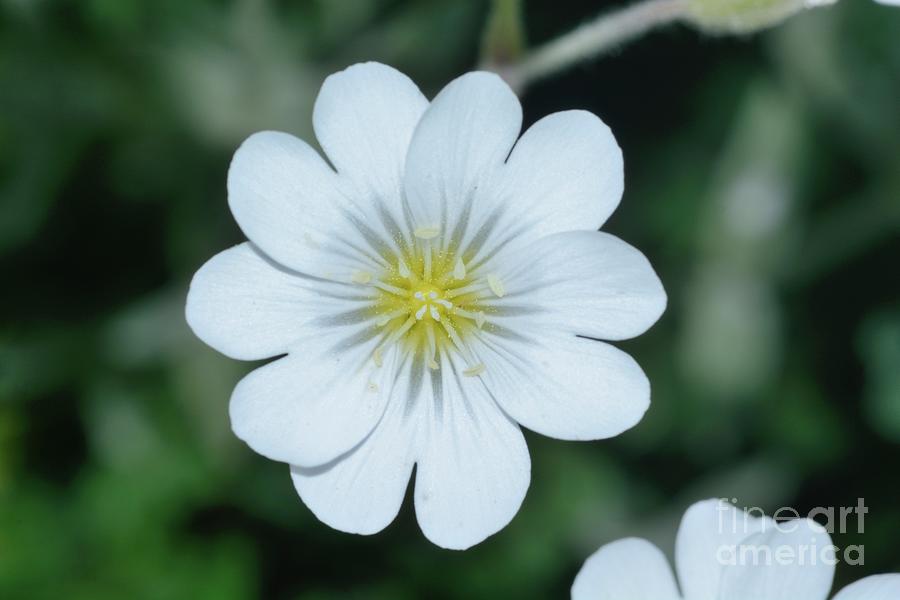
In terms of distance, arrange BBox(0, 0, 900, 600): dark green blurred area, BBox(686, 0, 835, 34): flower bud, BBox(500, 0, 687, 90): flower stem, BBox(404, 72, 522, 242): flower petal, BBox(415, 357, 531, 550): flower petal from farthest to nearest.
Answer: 1. BBox(0, 0, 900, 600): dark green blurred area
2. BBox(500, 0, 687, 90): flower stem
3. BBox(686, 0, 835, 34): flower bud
4. BBox(415, 357, 531, 550): flower petal
5. BBox(404, 72, 522, 242): flower petal

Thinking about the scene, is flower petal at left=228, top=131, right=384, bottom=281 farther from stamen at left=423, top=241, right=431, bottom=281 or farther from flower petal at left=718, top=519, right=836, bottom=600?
flower petal at left=718, top=519, right=836, bottom=600

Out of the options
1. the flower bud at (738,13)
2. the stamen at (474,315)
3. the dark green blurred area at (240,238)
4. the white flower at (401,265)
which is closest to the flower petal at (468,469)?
the white flower at (401,265)

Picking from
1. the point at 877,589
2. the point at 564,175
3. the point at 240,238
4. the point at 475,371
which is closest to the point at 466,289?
the point at 475,371

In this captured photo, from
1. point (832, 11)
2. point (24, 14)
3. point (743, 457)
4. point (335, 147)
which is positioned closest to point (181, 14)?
point (24, 14)

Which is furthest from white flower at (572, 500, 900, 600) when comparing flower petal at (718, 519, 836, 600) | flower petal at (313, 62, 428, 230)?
flower petal at (313, 62, 428, 230)

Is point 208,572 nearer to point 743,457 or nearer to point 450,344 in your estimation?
point 450,344

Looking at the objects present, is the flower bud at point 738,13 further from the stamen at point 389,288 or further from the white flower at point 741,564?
the white flower at point 741,564
